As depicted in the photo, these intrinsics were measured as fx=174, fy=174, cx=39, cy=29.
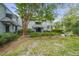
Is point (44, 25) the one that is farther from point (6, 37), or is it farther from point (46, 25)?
point (6, 37)

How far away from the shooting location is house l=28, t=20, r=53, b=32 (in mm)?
1586

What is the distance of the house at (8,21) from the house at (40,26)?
0.12 m

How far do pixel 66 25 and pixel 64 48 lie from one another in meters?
0.21

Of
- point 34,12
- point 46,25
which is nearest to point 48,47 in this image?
point 46,25

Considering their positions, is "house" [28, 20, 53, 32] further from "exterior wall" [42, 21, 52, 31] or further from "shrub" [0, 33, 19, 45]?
"shrub" [0, 33, 19, 45]

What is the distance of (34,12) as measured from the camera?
5.29ft

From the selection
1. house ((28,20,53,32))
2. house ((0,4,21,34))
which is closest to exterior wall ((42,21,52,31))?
house ((28,20,53,32))

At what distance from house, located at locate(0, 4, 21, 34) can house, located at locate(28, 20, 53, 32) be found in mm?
119

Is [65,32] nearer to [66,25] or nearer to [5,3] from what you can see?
[66,25]

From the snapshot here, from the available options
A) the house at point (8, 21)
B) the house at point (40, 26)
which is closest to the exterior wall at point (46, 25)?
the house at point (40, 26)

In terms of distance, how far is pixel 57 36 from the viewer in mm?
1593

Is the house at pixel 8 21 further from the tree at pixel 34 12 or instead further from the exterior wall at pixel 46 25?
the exterior wall at pixel 46 25

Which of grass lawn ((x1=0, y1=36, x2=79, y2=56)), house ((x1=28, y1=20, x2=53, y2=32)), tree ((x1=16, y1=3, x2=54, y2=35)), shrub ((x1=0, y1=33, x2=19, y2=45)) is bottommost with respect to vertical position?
grass lawn ((x1=0, y1=36, x2=79, y2=56))

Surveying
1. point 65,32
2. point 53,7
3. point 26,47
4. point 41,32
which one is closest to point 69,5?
point 53,7
